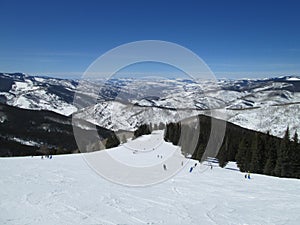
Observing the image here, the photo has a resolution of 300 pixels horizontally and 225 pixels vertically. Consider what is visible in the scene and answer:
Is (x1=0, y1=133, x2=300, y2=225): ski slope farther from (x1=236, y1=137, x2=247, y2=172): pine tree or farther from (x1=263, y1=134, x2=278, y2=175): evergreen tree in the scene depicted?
(x1=236, y1=137, x2=247, y2=172): pine tree

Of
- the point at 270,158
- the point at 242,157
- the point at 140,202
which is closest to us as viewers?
the point at 140,202

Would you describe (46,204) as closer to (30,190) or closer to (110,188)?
(30,190)

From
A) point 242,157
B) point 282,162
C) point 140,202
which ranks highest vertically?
point 282,162

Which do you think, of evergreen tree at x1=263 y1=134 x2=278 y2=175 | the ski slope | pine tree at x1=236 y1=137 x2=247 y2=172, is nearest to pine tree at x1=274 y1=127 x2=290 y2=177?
evergreen tree at x1=263 y1=134 x2=278 y2=175

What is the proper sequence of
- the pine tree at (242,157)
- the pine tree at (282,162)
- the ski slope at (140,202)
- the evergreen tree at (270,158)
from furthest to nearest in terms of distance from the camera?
the pine tree at (242,157), the evergreen tree at (270,158), the pine tree at (282,162), the ski slope at (140,202)

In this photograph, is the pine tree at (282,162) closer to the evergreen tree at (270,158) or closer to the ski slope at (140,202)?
the evergreen tree at (270,158)

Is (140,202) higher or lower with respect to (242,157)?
lower

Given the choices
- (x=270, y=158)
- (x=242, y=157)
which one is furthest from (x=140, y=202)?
(x=242, y=157)

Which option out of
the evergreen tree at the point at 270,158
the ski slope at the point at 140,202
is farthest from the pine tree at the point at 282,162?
the ski slope at the point at 140,202

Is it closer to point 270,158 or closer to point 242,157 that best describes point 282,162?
point 270,158
